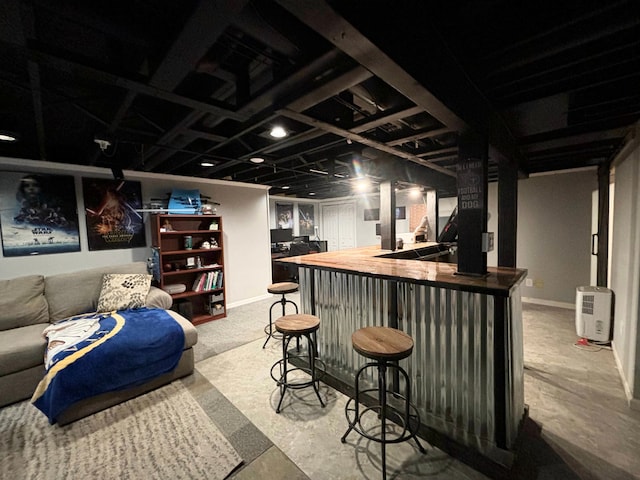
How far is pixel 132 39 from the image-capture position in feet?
4.48

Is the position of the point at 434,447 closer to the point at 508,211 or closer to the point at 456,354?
the point at 456,354

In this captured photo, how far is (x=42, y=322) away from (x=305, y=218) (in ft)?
22.7

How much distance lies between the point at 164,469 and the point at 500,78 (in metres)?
3.30

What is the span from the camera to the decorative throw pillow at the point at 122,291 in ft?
9.77

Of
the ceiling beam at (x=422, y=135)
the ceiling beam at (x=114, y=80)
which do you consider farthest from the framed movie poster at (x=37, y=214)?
the ceiling beam at (x=422, y=135)

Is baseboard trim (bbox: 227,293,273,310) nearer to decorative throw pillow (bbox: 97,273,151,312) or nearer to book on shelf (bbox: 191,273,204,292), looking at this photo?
book on shelf (bbox: 191,273,204,292)

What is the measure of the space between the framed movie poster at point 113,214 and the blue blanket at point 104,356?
1.24 metres

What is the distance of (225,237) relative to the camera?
477cm

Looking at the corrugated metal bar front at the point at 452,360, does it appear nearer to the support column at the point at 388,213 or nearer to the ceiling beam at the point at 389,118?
the ceiling beam at the point at 389,118

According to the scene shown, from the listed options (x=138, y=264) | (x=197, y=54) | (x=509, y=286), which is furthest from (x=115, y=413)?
(x=509, y=286)

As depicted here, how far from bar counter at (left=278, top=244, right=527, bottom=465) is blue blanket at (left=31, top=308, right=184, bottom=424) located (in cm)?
185

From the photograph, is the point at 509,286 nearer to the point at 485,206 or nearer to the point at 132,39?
the point at 485,206

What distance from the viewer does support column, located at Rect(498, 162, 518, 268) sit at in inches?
108

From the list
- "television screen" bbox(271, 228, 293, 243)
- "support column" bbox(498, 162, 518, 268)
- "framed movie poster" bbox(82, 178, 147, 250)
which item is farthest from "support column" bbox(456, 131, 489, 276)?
"television screen" bbox(271, 228, 293, 243)
